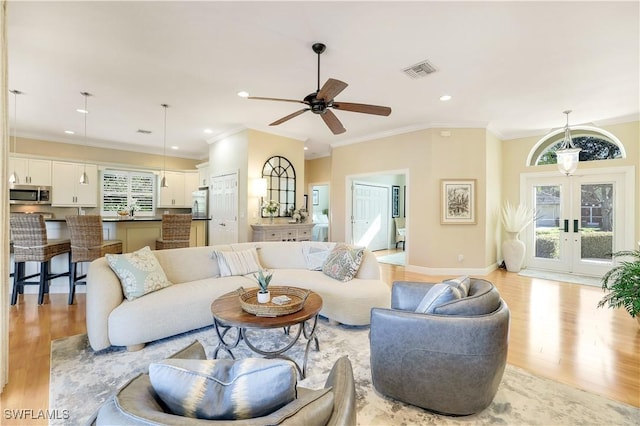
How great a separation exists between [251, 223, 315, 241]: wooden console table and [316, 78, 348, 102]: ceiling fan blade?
3247 millimetres

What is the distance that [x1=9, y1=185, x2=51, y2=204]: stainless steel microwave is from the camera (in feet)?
19.2

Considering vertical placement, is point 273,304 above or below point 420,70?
below

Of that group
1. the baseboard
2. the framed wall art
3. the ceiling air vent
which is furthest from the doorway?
the ceiling air vent

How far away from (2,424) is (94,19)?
3030mm

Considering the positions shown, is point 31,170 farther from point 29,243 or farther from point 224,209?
point 224,209

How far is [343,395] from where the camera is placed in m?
0.89

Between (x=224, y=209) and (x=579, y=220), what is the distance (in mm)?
7065

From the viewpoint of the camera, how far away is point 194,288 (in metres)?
2.90

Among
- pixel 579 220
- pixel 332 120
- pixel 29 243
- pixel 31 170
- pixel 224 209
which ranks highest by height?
pixel 332 120

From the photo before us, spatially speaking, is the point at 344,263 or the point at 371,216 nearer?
the point at 344,263

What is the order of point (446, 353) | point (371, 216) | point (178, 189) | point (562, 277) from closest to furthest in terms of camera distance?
point (446, 353) → point (562, 277) → point (178, 189) → point (371, 216)

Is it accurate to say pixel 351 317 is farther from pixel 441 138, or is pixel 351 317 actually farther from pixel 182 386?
pixel 441 138

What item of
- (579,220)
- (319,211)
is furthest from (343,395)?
(319,211)

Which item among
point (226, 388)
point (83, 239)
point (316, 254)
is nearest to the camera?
point (226, 388)
